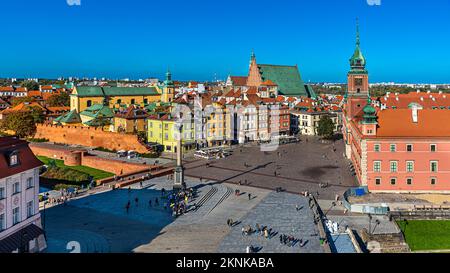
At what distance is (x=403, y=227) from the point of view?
2277 centimetres

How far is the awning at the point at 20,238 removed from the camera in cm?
1520

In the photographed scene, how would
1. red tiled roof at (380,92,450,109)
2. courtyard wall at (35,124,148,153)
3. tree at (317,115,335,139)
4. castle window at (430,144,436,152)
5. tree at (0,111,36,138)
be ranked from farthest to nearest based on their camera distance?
tree at (317,115,335,139)
tree at (0,111,36,138)
red tiled roof at (380,92,450,109)
courtyard wall at (35,124,148,153)
castle window at (430,144,436,152)

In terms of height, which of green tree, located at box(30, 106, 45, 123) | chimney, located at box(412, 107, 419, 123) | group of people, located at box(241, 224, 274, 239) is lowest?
group of people, located at box(241, 224, 274, 239)

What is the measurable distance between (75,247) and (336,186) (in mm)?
17905

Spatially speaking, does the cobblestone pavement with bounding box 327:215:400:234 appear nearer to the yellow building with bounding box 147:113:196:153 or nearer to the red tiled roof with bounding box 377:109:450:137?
the red tiled roof with bounding box 377:109:450:137

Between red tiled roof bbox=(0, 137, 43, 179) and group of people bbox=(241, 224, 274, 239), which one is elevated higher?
red tiled roof bbox=(0, 137, 43, 179)

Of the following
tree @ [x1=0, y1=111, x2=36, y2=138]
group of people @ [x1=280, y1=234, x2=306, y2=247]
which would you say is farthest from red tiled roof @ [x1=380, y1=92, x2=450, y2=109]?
tree @ [x1=0, y1=111, x2=36, y2=138]

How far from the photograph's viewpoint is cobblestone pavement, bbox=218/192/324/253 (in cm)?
1830

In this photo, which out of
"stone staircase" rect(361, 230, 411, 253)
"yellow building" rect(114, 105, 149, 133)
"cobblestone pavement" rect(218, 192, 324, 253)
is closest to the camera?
"cobblestone pavement" rect(218, 192, 324, 253)

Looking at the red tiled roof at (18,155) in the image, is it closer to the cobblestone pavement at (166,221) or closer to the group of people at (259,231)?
the cobblestone pavement at (166,221)

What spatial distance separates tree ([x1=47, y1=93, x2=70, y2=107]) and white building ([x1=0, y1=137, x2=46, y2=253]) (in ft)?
196

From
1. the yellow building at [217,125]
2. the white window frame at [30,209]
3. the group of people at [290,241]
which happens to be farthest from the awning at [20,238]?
the yellow building at [217,125]

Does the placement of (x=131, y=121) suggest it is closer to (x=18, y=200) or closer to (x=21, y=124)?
(x=21, y=124)
